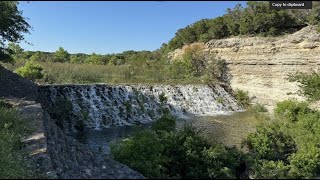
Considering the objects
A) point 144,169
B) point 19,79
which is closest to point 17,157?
point 144,169

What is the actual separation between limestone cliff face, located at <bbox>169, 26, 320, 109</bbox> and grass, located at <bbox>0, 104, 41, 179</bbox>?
15.3 m

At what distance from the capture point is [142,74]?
2997 cm

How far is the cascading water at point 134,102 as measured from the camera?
699 inches

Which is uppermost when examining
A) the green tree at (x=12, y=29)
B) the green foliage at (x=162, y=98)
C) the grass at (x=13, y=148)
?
the green tree at (x=12, y=29)

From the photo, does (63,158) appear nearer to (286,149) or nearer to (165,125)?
(165,125)

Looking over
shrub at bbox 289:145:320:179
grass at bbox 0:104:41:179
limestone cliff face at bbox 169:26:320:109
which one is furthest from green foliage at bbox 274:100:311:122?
grass at bbox 0:104:41:179

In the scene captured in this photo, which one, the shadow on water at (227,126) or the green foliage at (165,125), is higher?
the green foliage at (165,125)

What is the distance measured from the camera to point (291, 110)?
54.1 ft

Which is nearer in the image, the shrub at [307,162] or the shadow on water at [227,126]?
the shrub at [307,162]

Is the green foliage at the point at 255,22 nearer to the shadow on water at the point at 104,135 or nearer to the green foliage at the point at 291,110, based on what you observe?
the green foliage at the point at 291,110

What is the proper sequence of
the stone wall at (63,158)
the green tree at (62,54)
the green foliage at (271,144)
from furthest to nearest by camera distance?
the green tree at (62,54) → the green foliage at (271,144) → the stone wall at (63,158)

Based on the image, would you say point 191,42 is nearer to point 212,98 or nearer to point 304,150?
point 212,98

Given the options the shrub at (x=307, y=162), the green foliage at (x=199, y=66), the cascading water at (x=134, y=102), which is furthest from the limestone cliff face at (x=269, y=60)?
the shrub at (x=307, y=162)

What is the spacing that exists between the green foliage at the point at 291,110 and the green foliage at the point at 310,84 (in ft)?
5.31
